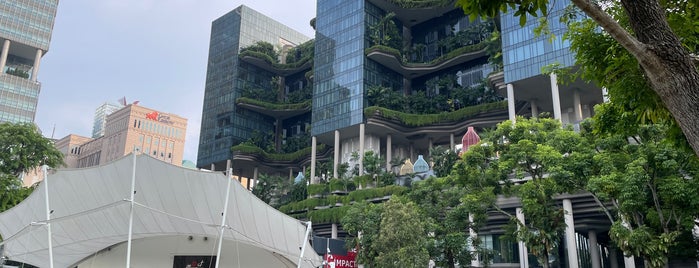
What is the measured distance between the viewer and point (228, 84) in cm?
8362

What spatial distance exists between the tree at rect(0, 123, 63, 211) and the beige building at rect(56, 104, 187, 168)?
97.5m

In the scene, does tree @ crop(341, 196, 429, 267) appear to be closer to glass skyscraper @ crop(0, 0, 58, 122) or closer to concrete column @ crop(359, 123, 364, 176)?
concrete column @ crop(359, 123, 364, 176)

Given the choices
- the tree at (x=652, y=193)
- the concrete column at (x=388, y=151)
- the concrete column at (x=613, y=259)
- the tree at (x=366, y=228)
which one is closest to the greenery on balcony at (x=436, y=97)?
the concrete column at (x=388, y=151)

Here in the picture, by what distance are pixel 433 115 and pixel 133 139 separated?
10446 centimetres

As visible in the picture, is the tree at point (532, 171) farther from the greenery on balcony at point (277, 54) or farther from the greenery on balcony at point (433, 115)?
the greenery on balcony at point (277, 54)

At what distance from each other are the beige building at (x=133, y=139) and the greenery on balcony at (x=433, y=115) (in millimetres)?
97379

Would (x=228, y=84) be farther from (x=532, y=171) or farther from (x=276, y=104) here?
(x=532, y=171)

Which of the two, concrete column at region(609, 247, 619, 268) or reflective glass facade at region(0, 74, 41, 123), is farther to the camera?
reflective glass facade at region(0, 74, 41, 123)

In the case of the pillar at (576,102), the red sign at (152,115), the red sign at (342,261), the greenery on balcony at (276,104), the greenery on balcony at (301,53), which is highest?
the red sign at (152,115)

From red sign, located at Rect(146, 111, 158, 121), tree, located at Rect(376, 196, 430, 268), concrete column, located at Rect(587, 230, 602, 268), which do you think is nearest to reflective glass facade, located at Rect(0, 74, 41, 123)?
red sign, located at Rect(146, 111, 158, 121)

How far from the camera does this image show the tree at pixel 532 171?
24641mm

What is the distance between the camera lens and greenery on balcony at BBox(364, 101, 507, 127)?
195 feet

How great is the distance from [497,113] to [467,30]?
1404cm

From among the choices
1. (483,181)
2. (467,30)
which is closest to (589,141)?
(483,181)
